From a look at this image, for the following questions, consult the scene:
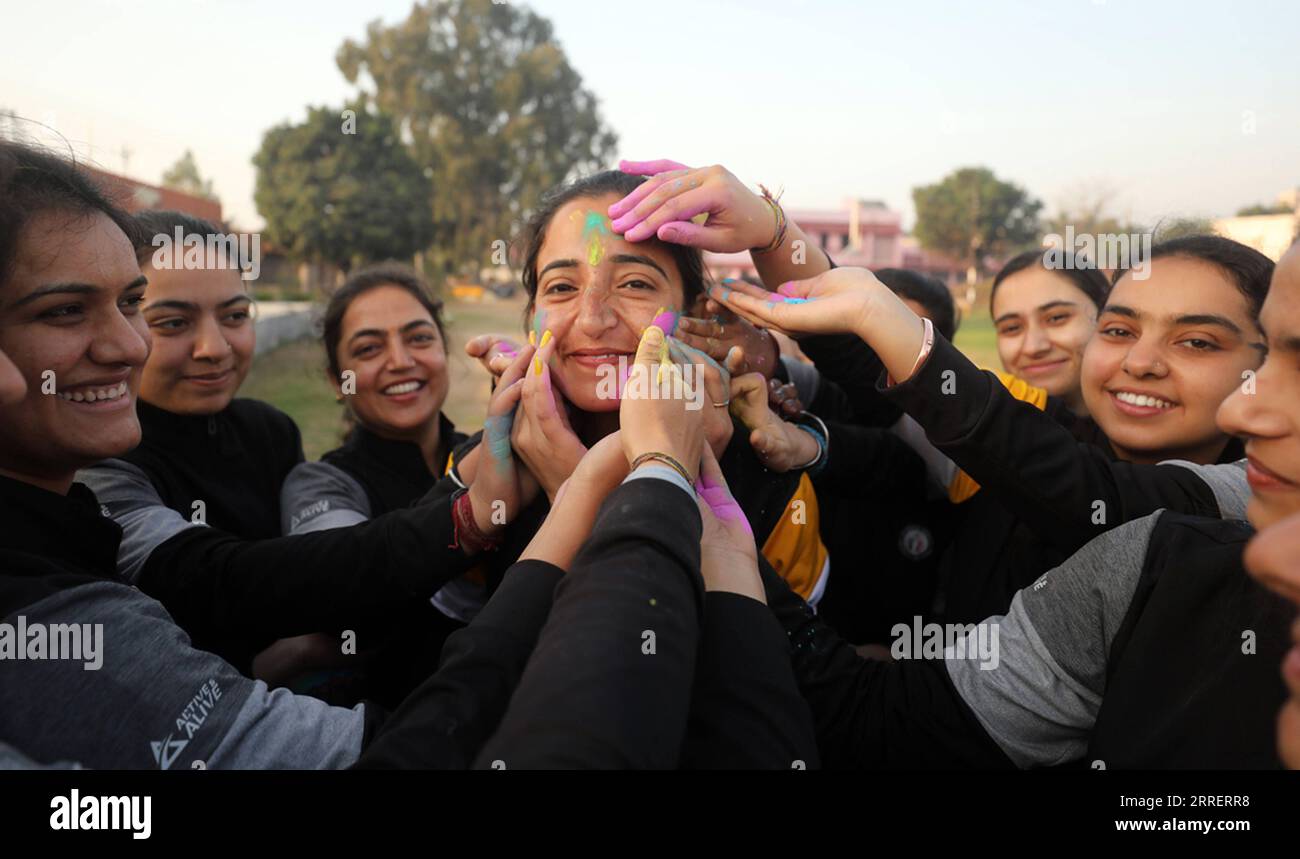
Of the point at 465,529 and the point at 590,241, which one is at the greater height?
the point at 590,241

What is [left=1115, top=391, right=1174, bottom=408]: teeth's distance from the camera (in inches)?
104

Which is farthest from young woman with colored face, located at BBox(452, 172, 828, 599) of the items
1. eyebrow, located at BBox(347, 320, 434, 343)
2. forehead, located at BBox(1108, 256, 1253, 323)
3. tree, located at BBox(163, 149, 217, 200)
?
tree, located at BBox(163, 149, 217, 200)

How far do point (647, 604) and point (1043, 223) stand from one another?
217ft

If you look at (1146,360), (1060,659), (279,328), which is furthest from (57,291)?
(279,328)

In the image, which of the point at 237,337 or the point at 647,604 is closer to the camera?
the point at 647,604

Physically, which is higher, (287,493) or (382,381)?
(382,381)

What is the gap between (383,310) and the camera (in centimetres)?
385

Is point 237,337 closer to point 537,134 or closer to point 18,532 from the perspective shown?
point 18,532

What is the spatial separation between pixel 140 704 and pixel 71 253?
49.2 inches

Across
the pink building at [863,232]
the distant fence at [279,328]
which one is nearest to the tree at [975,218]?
the pink building at [863,232]

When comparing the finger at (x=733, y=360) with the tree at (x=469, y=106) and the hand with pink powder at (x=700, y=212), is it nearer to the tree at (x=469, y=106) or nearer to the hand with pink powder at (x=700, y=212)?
the hand with pink powder at (x=700, y=212)

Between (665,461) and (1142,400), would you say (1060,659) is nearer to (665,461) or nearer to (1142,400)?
(665,461)

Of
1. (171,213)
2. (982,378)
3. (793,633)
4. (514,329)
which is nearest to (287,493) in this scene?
(171,213)

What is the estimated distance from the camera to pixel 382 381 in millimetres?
3742
